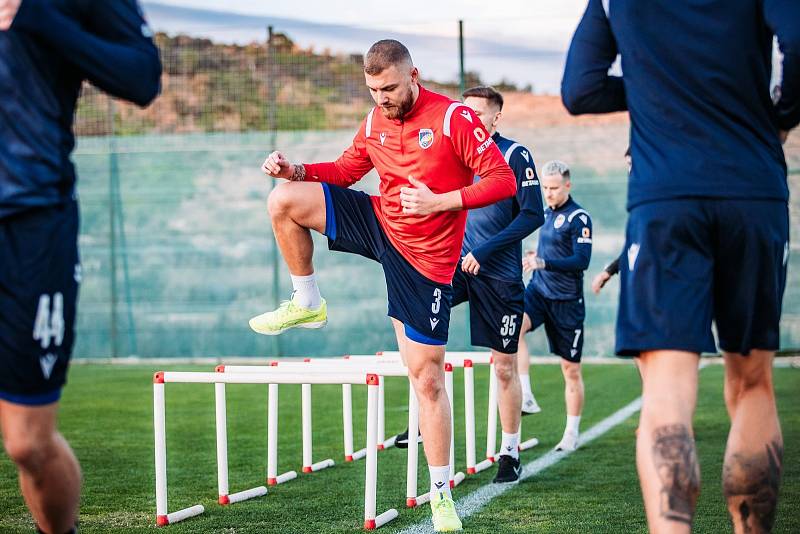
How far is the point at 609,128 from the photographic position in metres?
16.5

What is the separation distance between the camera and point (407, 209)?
4996mm

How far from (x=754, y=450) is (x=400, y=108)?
2.58m

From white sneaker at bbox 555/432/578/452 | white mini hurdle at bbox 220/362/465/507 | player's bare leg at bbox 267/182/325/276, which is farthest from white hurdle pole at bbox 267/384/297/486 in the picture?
white sneaker at bbox 555/432/578/452

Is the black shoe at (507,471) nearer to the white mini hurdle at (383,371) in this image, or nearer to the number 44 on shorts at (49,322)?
the white mini hurdle at (383,371)

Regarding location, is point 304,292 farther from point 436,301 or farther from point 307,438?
point 307,438

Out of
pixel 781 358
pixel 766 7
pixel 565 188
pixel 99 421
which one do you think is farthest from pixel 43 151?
pixel 781 358

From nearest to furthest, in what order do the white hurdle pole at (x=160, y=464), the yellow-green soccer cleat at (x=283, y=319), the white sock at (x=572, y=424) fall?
the white hurdle pole at (x=160, y=464), the yellow-green soccer cleat at (x=283, y=319), the white sock at (x=572, y=424)

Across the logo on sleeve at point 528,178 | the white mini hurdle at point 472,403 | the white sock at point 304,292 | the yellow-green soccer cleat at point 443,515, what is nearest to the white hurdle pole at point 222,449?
the white sock at point 304,292

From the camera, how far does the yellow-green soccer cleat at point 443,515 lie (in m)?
5.16

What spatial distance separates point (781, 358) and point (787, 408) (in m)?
6.10

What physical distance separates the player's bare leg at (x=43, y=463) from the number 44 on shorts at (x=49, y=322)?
218 mm

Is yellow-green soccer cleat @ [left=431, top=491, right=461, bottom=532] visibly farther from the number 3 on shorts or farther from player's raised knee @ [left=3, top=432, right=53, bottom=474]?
player's raised knee @ [left=3, top=432, right=53, bottom=474]

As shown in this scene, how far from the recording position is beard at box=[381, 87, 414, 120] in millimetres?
5344

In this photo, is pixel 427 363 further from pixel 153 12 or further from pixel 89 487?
pixel 153 12
